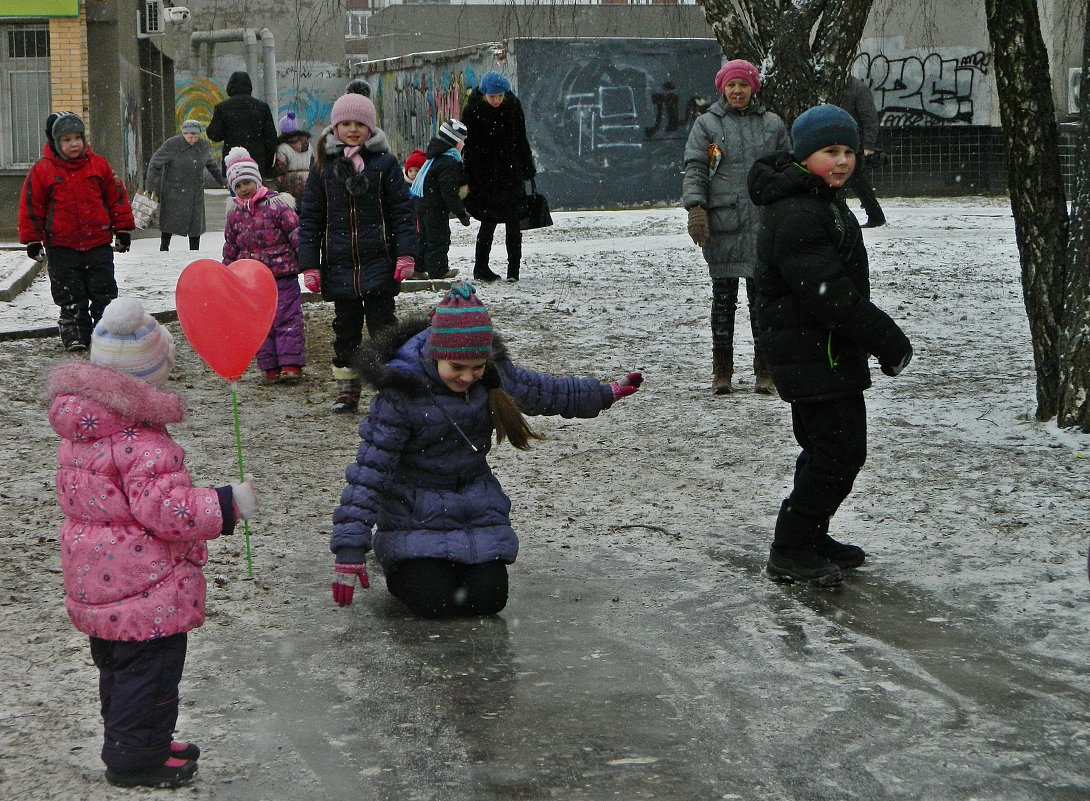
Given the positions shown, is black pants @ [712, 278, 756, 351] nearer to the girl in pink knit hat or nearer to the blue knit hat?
the girl in pink knit hat

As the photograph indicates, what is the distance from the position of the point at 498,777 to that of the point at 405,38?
37.1 m

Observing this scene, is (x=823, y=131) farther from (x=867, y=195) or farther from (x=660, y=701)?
(x=867, y=195)

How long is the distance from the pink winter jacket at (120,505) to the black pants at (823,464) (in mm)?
2454

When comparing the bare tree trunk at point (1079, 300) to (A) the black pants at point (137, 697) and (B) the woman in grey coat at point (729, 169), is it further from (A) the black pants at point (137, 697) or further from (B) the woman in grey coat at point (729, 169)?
(A) the black pants at point (137, 697)

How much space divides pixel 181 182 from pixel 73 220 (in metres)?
7.98

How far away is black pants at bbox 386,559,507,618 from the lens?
4.86 metres

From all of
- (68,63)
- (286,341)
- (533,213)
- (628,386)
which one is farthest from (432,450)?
(68,63)

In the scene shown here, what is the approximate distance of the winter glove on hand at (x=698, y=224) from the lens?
8172 mm

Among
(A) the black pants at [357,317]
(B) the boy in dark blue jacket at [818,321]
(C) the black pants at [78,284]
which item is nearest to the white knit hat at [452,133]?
(C) the black pants at [78,284]

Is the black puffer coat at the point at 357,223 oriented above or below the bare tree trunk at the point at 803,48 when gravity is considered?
below

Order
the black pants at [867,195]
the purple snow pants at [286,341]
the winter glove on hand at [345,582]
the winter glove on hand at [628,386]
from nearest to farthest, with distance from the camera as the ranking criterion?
the winter glove on hand at [345,582], the winter glove on hand at [628,386], the purple snow pants at [286,341], the black pants at [867,195]

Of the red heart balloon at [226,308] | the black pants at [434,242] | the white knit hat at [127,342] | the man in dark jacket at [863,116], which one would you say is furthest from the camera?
the man in dark jacket at [863,116]

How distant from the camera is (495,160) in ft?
43.4

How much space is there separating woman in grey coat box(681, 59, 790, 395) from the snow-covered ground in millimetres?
913
